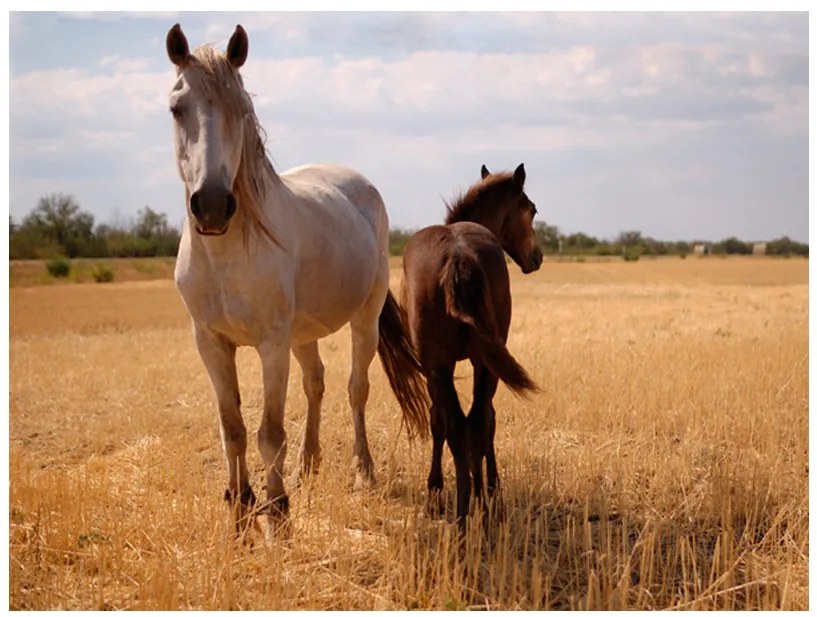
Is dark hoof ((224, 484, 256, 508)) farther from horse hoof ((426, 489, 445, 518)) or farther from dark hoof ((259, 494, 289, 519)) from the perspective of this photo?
horse hoof ((426, 489, 445, 518))

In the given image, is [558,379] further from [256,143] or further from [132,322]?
[132,322]

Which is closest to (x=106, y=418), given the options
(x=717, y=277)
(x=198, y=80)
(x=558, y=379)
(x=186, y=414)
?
(x=186, y=414)

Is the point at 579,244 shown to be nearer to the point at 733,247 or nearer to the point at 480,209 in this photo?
the point at 733,247

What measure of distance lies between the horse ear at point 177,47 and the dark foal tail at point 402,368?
3042mm

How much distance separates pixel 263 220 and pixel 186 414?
4.60 m

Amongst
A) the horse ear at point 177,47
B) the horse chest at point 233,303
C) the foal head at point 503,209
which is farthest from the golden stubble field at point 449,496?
the horse ear at point 177,47

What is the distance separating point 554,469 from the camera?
6.06 meters

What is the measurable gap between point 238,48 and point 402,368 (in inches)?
123

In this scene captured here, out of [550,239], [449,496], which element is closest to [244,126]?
[449,496]

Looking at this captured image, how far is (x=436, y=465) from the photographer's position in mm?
5574

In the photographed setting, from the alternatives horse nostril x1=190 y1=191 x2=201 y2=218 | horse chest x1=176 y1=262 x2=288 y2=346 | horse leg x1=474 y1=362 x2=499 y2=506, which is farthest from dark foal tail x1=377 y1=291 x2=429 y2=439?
horse nostril x1=190 y1=191 x2=201 y2=218

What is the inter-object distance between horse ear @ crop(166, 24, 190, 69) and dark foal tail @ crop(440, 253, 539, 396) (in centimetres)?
185

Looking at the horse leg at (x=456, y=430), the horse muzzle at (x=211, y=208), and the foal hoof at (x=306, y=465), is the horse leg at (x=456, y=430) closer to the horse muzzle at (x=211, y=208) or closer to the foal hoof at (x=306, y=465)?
the foal hoof at (x=306, y=465)

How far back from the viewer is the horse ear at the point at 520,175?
6.46m
